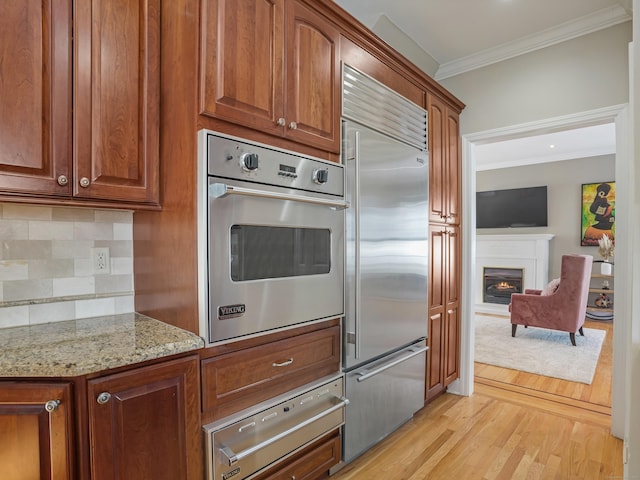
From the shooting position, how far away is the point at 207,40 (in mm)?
1308

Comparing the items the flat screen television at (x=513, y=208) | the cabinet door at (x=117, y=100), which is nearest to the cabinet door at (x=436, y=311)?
the cabinet door at (x=117, y=100)

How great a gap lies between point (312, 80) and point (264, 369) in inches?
51.4

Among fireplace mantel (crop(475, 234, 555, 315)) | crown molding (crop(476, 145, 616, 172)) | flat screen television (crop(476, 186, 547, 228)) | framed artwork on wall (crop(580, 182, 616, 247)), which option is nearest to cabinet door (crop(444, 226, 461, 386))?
fireplace mantel (crop(475, 234, 555, 315))

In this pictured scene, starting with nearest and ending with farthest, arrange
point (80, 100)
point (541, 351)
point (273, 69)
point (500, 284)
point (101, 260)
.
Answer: point (80, 100)
point (273, 69)
point (101, 260)
point (541, 351)
point (500, 284)

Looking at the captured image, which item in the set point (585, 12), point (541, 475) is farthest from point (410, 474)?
point (585, 12)

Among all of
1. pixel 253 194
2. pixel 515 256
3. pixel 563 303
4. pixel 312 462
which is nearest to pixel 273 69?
pixel 253 194

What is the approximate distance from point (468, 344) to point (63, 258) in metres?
2.85

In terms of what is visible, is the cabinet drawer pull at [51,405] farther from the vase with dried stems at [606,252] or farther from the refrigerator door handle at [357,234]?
the vase with dried stems at [606,252]

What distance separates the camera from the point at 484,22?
2.53 meters

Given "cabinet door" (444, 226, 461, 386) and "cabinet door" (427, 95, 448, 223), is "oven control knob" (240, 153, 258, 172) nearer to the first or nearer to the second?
"cabinet door" (427, 95, 448, 223)

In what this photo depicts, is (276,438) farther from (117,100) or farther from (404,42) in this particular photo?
(404,42)

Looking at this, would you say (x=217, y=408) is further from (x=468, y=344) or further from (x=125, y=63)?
(x=468, y=344)

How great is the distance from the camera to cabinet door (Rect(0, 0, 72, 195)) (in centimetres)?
117

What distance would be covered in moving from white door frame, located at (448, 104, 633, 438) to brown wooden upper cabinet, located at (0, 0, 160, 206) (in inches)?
91.5
